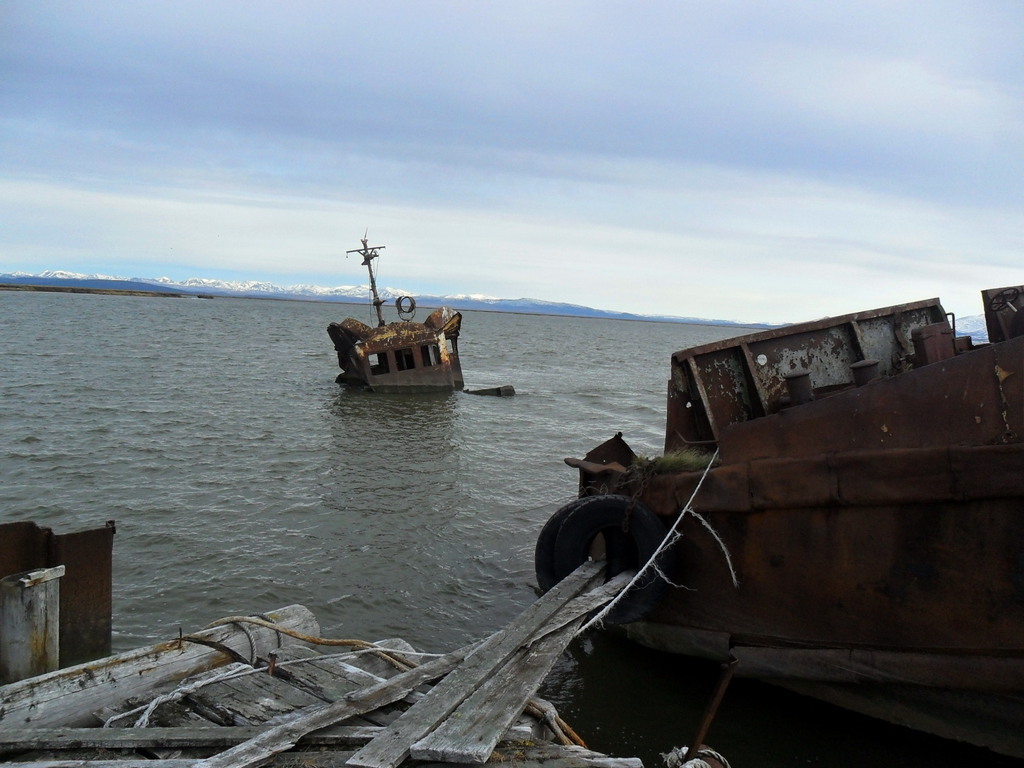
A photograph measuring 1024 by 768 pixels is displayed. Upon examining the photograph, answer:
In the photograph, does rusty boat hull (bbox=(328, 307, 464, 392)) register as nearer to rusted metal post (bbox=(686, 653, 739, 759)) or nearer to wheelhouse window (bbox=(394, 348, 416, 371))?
wheelhouse window (bbox=(394, 348, 416, 371))

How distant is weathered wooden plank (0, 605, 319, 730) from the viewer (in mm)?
3941

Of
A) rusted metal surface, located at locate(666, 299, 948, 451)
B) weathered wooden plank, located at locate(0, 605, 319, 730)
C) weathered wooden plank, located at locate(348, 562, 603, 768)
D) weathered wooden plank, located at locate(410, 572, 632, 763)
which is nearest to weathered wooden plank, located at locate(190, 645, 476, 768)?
weathered wooden plank, located at locate(348, 562, 603, 768)

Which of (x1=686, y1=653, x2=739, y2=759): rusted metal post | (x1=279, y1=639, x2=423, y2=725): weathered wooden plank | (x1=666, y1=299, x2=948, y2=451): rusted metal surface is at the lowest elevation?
(x1=279, y1=639, x2=423, y2=725): weathered wooden plank

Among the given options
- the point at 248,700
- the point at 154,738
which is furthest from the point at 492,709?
the point at 154,738

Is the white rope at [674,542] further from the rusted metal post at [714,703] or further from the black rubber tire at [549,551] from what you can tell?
the rusted metal post at [714,703]

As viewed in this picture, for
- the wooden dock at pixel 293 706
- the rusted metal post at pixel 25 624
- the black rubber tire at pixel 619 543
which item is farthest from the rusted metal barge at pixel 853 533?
the rusted metal post at pixel 25 624

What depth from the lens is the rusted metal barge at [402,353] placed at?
23.7m

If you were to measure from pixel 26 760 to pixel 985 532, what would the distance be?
17.4 feet

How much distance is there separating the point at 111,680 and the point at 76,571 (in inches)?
33.7

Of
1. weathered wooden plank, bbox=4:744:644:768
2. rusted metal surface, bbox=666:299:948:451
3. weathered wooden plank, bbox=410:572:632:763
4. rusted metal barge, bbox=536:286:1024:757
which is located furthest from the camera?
rusted metal surface, bbox=666:299:948:451

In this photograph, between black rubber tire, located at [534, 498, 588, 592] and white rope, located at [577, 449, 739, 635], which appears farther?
black rubber tire, located at [534, 498, 588, 592]

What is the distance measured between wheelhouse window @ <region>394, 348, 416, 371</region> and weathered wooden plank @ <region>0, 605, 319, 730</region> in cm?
1932

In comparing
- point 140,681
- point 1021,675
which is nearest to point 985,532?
point 1021,675

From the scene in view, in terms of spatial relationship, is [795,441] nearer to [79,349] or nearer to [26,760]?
[26,760]
